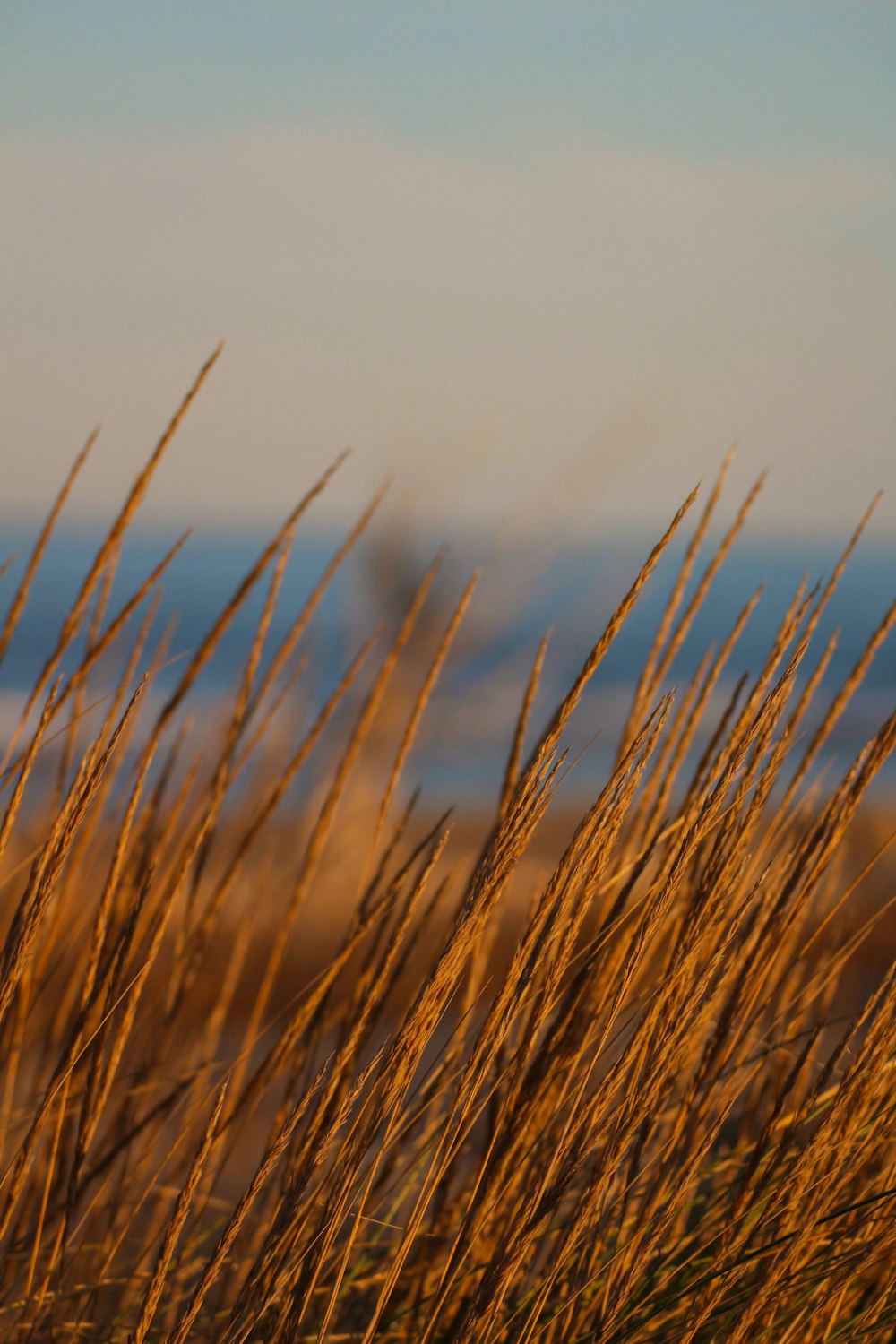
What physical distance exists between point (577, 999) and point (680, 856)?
21 centimetres

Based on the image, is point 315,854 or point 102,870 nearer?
point 315,854

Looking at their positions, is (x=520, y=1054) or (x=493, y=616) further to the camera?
(x=493, y=616)

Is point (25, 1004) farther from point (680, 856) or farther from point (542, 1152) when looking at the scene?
point (680, 856)

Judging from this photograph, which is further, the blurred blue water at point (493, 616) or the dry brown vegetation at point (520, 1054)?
the blurred blue water at point (493, 616)

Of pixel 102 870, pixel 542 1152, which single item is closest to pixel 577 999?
pixel 542 1152

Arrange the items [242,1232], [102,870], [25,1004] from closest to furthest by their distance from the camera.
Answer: [25,1004]
[242,1232]
[102,870]

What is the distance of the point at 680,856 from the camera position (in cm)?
59

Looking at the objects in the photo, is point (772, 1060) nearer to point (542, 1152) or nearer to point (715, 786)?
point (542, 1152)

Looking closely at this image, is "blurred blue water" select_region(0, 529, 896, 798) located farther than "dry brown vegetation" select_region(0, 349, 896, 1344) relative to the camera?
Yes

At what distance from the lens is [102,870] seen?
53.3 inches

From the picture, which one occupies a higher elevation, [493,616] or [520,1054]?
[493,616]

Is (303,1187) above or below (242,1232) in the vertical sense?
above

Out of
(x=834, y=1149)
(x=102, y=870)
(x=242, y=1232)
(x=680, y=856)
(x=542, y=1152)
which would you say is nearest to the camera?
(x=680, y=856)

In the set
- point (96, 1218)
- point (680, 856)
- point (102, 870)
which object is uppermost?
point (680, 856)
